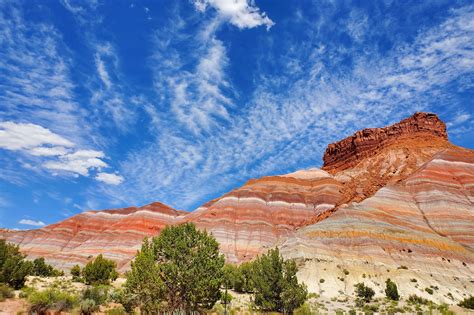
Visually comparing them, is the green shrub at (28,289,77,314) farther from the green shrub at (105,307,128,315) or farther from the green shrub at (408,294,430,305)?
the green shrub at (408,294,430,305)

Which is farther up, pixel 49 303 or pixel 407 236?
pixel 407 236

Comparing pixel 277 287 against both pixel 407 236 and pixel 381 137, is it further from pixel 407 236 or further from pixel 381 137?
pixel 381 137

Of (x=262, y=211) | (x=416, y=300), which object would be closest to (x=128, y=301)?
(x=416, y=300)

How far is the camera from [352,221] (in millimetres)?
65938

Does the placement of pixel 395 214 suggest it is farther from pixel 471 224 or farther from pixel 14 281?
pixel 14 281

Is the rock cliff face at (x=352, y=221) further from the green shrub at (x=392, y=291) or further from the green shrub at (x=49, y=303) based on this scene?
the green shrub at (x=49, y=303)

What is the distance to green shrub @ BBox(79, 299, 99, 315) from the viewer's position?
24250 mm

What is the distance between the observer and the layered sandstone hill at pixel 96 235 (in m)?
86.5

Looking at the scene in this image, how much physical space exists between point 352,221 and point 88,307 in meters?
50.6

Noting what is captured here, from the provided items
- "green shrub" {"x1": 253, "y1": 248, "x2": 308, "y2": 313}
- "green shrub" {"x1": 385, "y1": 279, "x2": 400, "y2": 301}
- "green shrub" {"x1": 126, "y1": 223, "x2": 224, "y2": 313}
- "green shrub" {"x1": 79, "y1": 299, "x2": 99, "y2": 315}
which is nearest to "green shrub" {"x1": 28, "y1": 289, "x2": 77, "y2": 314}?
"green shrub" {"x1": 79, "y1": 299, "x2": 99, "y2": 315}

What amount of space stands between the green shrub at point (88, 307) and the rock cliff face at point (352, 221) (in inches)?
1217

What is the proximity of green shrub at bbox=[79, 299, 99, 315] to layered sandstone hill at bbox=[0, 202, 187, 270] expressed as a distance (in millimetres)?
56060

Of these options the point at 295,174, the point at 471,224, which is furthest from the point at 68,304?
the point at 295,174

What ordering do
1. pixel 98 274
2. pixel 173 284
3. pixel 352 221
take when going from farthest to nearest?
pixel 352 221
pixel 98 274
pixel 173 284
